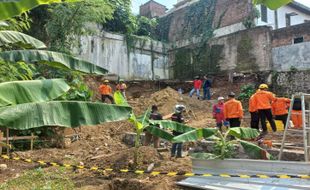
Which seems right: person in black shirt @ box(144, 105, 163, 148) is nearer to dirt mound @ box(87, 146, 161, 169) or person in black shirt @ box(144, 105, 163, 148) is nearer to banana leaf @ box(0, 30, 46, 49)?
dirt mound @ box(87, 146, 161, 169)

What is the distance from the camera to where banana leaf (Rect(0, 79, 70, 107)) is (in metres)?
4.80

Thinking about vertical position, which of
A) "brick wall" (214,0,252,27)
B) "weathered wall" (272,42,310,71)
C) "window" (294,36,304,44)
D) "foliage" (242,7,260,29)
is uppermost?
"brick wall" (214,0,252,27)

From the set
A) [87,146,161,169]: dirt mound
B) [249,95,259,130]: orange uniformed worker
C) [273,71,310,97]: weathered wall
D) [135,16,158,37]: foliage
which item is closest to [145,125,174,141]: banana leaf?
[87,146,161,169]: dirt mound

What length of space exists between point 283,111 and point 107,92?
8902 millimetres

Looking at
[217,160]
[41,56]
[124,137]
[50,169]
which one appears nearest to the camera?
[41,56]

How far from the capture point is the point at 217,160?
280 inches

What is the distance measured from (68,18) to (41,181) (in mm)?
13628

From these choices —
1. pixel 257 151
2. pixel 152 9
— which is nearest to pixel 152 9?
pixel 152 9

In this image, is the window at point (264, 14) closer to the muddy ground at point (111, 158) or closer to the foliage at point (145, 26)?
the foliage at point (145, 26)

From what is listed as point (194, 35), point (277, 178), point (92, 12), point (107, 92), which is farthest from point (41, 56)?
point (194, 35)

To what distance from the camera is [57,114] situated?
4.67 metres

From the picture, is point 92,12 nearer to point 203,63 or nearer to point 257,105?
point 203,63

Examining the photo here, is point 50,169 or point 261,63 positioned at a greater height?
point 261,63

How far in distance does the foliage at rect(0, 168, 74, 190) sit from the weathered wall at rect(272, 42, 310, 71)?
1555 cm
